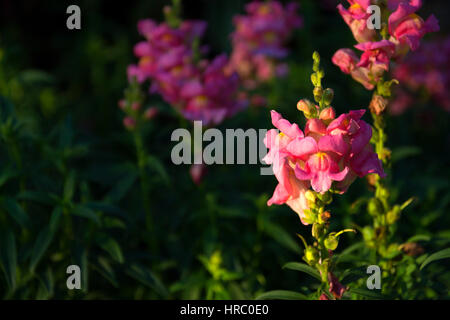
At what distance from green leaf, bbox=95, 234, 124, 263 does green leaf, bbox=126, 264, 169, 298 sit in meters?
0.16

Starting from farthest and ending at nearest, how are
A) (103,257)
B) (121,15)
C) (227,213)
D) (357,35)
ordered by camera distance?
1. (121,15)
2. (227,213)
3. (103,257)
4. (357,35)

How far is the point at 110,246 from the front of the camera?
2.43 metres

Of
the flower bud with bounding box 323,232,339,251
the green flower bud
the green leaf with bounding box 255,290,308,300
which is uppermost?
the green flower bud

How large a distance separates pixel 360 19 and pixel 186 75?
3.82 feet

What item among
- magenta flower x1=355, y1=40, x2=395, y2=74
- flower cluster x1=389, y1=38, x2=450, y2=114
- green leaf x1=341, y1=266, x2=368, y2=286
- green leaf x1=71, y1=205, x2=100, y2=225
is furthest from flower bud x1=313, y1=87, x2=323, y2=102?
flower cluster x1=389, y1=38, x2=450, y2=114

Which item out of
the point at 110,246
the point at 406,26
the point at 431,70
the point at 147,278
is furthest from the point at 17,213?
the point at 431,70

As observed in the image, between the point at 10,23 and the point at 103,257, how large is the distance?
3.64m

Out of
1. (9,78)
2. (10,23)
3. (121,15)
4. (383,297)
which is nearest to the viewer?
(383,297)

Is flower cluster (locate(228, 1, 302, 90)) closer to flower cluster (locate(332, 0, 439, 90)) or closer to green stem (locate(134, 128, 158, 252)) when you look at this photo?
green stem (locate(134, 128, 158, 252))

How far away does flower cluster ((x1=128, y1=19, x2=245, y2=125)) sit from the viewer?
2876 millimetres

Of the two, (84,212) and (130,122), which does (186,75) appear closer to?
(130,122)

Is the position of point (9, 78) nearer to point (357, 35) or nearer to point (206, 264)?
point (206, 264)
